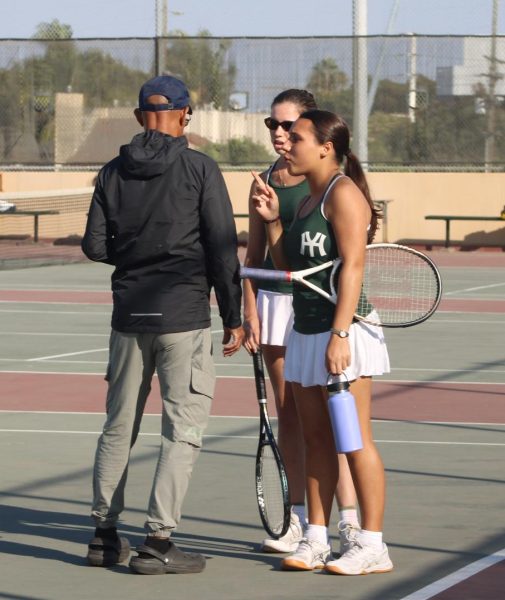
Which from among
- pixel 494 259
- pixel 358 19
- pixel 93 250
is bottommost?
pixel 494 259

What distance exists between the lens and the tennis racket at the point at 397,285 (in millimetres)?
6609

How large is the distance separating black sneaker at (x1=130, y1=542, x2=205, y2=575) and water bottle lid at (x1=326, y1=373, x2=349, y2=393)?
0.91 m

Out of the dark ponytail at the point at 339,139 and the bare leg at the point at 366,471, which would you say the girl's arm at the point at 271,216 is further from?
the bare leg at the point at 366,471

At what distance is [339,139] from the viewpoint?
638cm

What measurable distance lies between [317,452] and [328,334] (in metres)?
0.51

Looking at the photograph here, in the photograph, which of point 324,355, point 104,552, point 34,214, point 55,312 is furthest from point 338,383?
point 34,214

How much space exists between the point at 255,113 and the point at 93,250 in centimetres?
2621

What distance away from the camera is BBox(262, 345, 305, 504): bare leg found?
275 inches

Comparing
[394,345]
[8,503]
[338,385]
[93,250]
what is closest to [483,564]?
[338,385]

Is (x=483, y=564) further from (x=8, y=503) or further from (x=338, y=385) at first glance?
(x=8, y=503)

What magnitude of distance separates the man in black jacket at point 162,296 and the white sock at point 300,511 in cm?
63

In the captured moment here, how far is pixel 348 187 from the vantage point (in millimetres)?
6203

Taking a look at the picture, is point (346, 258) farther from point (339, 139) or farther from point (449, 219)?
point (449, 219)

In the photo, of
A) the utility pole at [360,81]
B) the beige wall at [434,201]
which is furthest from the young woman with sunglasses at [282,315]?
the beige wall at [434,201]
